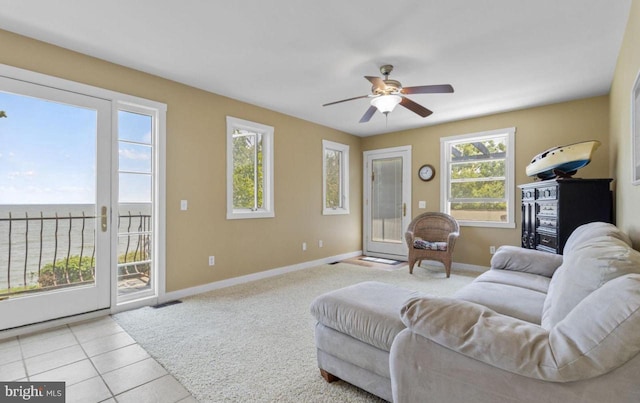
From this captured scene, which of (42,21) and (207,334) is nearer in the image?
(42,21)

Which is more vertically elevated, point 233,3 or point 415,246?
point 233,3

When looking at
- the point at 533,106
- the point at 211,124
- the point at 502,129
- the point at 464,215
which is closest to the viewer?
the point at 211,124

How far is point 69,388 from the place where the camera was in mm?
1891

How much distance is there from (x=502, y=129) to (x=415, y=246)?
7.35ft

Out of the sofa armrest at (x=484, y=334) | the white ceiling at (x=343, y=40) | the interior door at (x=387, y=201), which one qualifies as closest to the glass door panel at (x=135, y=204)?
the white ceiling at (x=343, y=40)

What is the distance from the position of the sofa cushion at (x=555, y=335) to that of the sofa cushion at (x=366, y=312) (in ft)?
1.02

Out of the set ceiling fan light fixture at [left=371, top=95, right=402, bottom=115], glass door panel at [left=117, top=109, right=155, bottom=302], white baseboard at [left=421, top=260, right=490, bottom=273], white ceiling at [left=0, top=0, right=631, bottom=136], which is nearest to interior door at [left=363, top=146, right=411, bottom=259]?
white baseboard at [left=421, top=260, right=490, bottom=273]

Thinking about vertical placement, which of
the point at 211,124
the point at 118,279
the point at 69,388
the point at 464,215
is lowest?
the point at 69,388

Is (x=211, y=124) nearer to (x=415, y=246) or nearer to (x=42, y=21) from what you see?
(x=42, y=21)

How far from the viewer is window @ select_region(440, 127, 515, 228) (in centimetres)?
477

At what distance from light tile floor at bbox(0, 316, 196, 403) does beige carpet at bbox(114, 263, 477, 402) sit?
0.30 feet

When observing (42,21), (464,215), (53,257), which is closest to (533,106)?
(464,215)

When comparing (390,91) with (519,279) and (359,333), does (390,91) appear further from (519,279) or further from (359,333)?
(359,333)

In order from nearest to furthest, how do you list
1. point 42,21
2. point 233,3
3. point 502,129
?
point 233,3 < point 42,21 < point 502,129
